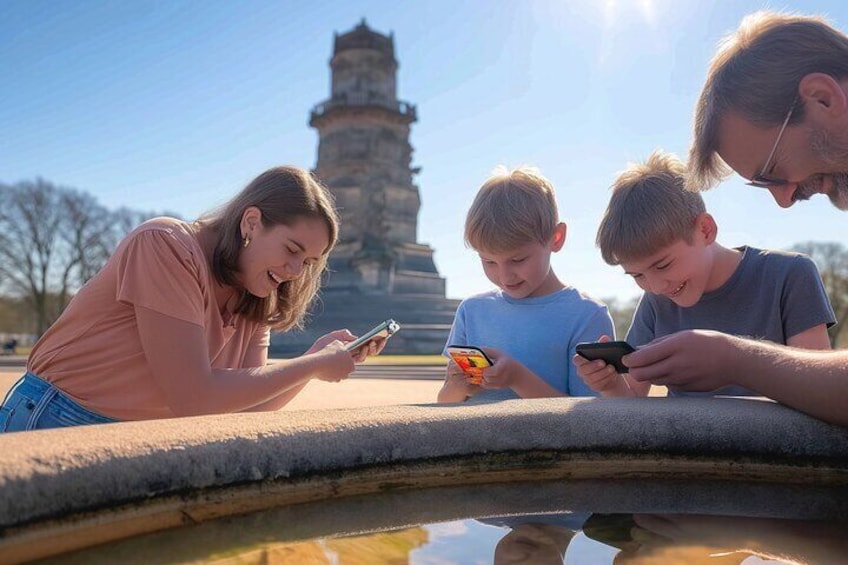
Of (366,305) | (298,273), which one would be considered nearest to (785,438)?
(298,273)

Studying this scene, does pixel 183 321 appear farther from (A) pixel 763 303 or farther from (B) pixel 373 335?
(A) pixel 763 303

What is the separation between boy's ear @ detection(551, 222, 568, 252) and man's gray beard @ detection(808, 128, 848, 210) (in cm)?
116

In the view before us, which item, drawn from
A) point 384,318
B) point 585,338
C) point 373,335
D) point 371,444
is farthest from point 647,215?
point 384,318

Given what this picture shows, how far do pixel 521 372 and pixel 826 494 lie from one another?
1.14 m

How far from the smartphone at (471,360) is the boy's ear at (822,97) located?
4.30 ft

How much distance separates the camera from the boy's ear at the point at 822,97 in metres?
1.86

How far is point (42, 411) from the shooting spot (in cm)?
201

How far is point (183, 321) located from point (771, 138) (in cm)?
185

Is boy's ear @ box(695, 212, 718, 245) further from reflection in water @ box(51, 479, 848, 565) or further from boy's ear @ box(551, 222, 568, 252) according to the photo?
reflection in water @ box(51, 479, 848, 565)

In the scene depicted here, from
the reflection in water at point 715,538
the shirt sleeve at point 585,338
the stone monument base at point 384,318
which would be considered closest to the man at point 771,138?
the reflection in water at point 715,538

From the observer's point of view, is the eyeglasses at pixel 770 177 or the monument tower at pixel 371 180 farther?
the monument tower at pixel 371 180

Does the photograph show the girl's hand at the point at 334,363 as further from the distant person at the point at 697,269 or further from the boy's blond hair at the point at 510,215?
the distant person at the point at 697,269

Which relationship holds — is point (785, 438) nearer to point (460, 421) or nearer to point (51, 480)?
point (460, 421)

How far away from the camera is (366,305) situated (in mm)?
24688
